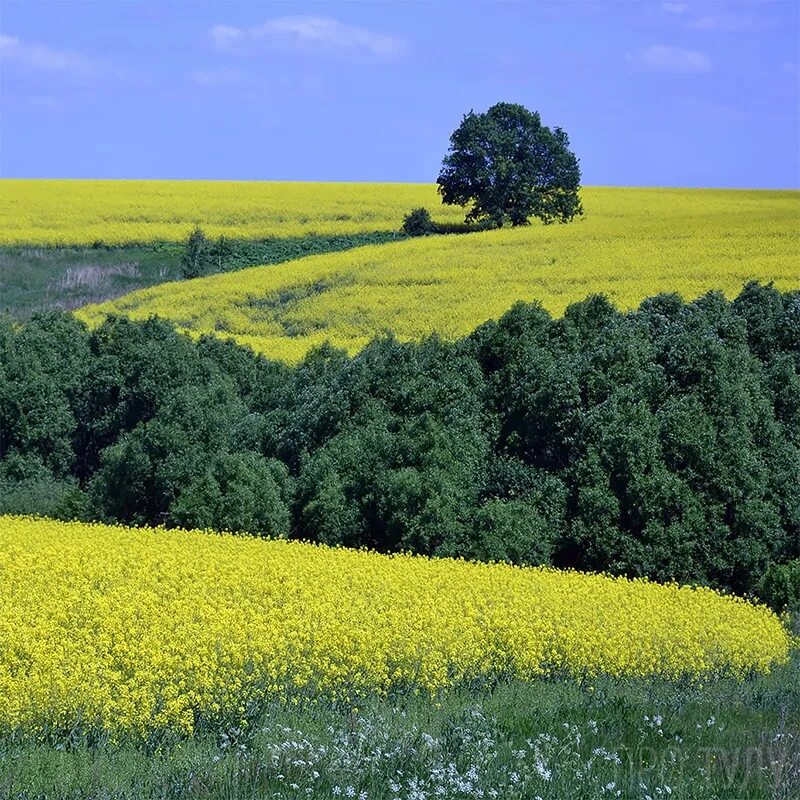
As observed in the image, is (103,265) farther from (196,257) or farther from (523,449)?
(523,449)

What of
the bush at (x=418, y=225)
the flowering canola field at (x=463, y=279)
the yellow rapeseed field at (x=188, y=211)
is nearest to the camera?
the flowering canola field at (x=463, y=279)

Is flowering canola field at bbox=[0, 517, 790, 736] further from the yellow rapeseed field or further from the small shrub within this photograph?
the yellow rapeseed field

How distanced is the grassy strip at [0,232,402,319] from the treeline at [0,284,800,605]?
23.0 m

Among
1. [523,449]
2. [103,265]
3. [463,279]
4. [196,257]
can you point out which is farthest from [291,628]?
[103,265]

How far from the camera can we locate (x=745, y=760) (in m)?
10.6

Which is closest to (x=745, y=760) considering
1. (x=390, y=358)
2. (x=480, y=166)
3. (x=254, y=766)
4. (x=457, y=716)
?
(x=457, y=716)

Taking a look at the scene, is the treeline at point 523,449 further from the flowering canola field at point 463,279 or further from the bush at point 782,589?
the flowering canola field at point 463,279

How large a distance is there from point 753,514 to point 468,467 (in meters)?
5.13

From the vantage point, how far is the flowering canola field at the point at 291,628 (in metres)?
12.6

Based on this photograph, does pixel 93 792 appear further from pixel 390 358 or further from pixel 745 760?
pixel 390 358

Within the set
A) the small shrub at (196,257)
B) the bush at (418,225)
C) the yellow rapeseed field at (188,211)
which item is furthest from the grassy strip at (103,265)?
the yellow rapeseed field at (188,211)

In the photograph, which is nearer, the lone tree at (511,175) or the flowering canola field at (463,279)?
the flowering canola field at (463,279)

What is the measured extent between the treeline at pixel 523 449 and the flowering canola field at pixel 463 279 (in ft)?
31.9

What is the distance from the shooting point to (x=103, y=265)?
59.6 metres
